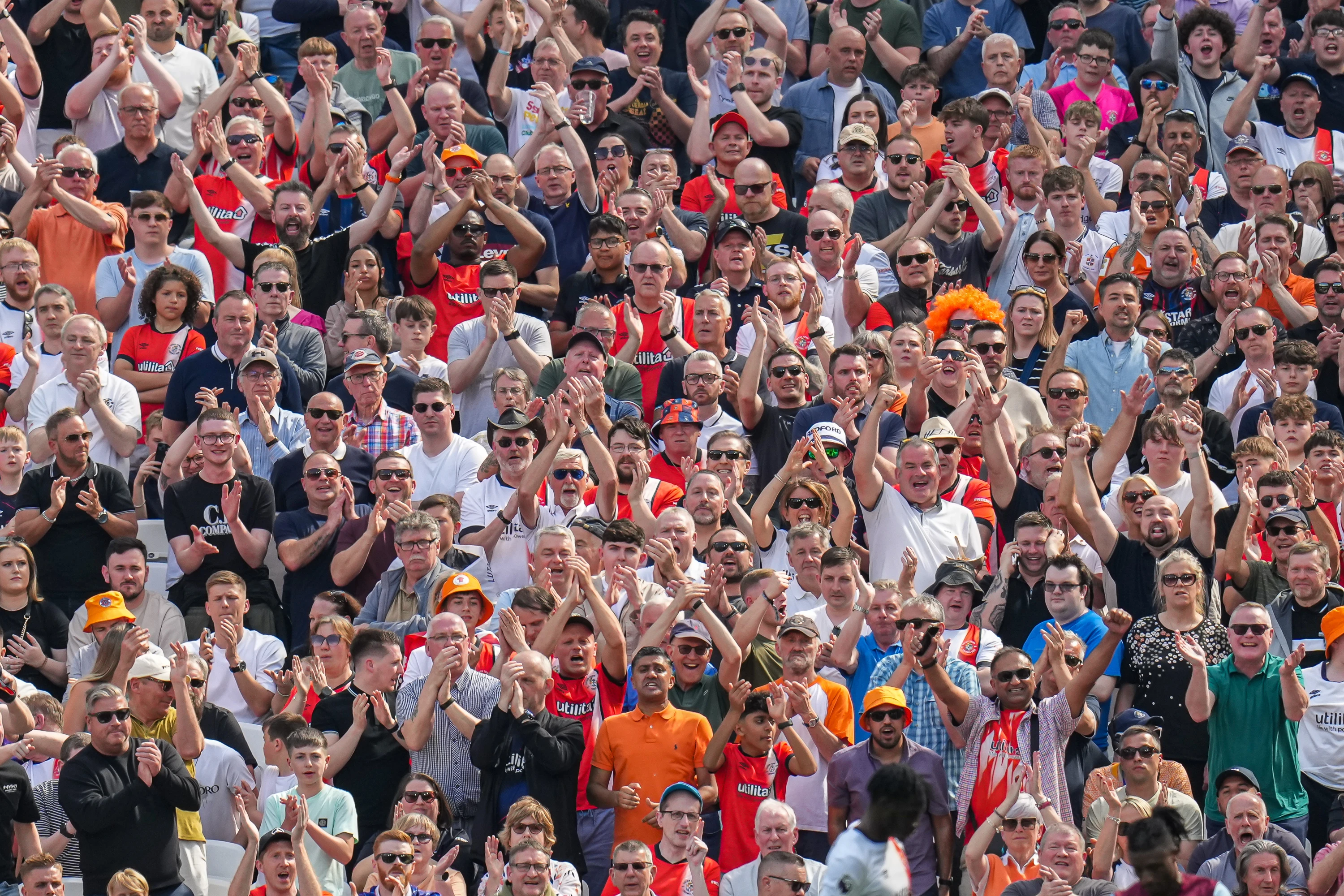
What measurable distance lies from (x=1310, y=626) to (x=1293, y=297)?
12.0 ft

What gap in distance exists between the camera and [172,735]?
12.1 meters

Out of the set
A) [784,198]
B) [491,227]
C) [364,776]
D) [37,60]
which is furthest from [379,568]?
[37,60]

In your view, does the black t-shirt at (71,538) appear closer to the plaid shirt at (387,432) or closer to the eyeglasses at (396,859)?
the plaid shirt at (387,432)

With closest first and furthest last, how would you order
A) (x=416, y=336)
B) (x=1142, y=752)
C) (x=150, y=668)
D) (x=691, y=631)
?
(x=1142, y=752), (x=150, y=668), (x=691, y=631), (x=416, y=336)

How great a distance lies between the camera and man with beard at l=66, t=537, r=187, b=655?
12.9 meters

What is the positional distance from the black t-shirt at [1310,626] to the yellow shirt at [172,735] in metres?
5.81

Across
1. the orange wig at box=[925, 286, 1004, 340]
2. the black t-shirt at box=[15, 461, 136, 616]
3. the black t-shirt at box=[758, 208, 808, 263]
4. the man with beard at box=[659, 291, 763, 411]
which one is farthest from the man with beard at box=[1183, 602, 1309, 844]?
the black t-shirt at box=[15, 461, 136, 616]

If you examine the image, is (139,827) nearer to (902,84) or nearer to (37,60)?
(37,60)

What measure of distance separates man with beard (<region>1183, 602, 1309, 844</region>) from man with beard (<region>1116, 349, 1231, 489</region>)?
76.9 inches

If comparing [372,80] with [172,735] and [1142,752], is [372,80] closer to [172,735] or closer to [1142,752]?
[172,735]

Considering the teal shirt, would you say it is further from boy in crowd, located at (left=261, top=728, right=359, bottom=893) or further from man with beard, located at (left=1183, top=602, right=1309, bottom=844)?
boy in crowd, located at (left=261, top=728, right=359, bottom=893)

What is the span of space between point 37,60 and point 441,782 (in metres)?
7.98

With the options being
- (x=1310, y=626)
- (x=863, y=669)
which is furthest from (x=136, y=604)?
(x=1310, y=626)

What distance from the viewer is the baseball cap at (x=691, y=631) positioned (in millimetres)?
12234
